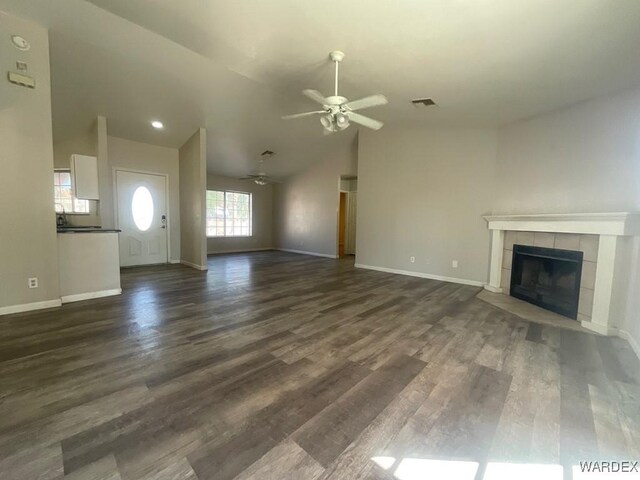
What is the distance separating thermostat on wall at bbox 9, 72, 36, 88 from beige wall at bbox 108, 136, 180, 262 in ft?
8.59

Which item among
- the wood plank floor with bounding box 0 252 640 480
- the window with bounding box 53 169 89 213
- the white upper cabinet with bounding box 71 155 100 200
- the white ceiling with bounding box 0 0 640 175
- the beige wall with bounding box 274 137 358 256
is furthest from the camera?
the beige wall with bounding box 274 137 358 256

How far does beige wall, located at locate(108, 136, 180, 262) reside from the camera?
579 centimetres

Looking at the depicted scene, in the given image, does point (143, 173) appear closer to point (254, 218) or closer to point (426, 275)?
point (254, 218)

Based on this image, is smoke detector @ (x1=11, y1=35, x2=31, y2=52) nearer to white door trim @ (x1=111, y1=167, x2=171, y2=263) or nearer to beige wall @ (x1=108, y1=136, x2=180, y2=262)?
beige wall @ (x1=108, y1=136, x2=180, y2=262)

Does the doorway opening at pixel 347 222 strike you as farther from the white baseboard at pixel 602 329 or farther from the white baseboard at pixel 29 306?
the white baseboard at pixel 29 306

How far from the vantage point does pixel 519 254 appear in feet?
13.9

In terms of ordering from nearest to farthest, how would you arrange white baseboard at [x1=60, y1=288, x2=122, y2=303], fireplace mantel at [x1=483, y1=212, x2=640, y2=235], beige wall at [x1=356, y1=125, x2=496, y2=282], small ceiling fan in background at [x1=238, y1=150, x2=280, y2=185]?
fireplace mantel at [x1=483, y1=212, x2=640, y2=235] → white baseboard at [x1=60, y1=288, x2=122, y2=303] → beige wall at [x1=356, y1=125, x2=496, y2=282] → small ceiling fan in background at [x1=238, y1=150, x2=280, y2=185]

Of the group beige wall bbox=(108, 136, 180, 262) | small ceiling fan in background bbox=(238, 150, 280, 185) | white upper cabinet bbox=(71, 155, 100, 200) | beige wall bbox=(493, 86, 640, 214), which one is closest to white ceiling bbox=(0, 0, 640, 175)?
beige wall bbox=(493, 86, 640, 214)

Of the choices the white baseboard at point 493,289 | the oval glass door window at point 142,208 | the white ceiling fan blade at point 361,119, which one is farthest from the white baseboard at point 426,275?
the oval glass door window at point 142,208

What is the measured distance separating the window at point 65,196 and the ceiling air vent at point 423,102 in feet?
20.9

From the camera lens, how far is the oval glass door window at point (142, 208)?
6.19 metres

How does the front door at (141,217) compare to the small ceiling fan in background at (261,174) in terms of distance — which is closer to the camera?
the front door at (141,217)

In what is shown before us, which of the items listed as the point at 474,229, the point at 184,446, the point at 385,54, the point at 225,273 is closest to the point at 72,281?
the point at 225,273

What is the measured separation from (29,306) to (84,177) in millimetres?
1841
